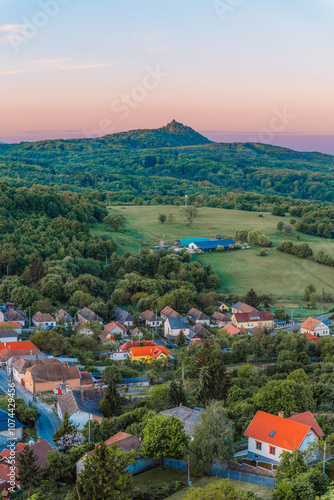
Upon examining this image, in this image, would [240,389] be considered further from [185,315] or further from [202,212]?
[202,212]

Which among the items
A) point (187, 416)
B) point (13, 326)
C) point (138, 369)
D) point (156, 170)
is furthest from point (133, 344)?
point (156, 170)

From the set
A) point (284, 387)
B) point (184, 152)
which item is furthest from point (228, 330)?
point (184, 152)

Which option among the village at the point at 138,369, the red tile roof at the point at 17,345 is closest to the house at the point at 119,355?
the village at the point at 138,369

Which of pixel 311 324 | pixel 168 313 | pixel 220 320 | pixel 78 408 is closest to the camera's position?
pixel 78 408

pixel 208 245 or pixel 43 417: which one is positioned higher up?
pixel 208 245

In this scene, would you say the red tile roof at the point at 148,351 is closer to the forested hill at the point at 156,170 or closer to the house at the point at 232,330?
the house at the point at 232,330

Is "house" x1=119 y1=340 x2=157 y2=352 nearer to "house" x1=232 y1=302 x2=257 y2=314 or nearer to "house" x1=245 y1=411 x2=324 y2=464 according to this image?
"house" x1=232 y1=302 x2=257 y2=314

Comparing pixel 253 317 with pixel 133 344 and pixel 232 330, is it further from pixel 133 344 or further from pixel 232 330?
pixel 133 344
